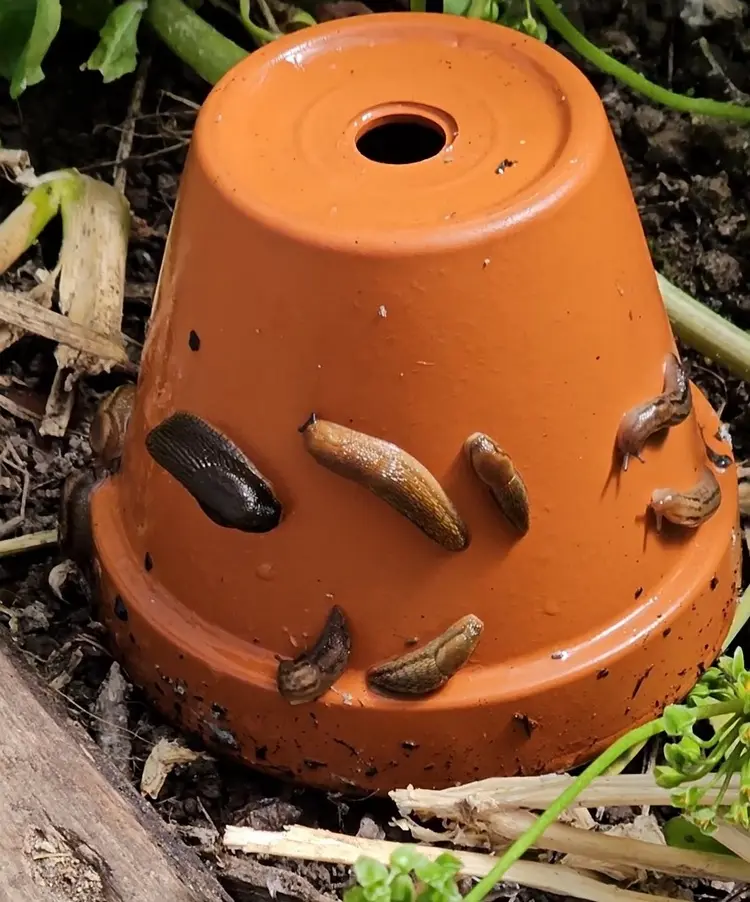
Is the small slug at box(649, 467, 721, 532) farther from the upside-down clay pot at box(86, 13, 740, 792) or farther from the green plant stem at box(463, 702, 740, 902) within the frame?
the green plant stem at box(463, 702, 740, 902)

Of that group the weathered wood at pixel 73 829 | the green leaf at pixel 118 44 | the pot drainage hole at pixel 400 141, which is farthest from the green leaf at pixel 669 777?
the green leaf at pixel 118 44

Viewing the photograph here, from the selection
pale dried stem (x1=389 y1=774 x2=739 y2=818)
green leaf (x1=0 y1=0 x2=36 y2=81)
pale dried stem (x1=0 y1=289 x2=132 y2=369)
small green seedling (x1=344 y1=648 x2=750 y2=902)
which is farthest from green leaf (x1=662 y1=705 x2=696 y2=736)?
green leaf (x1=0 y1=0 x2=36 y2=81)

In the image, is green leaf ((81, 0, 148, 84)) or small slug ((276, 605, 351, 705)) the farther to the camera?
green leaf ((81, 0, 148, 84))

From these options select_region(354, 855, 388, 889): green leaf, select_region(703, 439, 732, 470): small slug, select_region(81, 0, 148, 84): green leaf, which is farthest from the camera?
select_region(81, 0, 148, 84): green leaf

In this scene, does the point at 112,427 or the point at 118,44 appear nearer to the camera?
the point at 112,427

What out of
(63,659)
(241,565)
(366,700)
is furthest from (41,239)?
(366,700)

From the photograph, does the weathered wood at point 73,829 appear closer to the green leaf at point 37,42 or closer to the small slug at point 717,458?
the small slug at point 717,458

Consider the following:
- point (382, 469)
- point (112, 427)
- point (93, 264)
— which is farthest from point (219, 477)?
point (93, 264)

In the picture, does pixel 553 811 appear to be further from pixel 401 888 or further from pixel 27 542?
pixel 27 542
